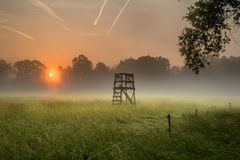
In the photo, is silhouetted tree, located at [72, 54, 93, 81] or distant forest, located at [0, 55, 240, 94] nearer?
distant forest, located at [0, 55, 240, 94]

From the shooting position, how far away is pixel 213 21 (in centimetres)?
2359

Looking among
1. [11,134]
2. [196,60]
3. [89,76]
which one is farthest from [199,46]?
[89,76]

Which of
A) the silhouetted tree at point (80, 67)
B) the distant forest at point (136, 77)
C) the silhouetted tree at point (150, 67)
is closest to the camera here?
the distant forest at point (136, 77)

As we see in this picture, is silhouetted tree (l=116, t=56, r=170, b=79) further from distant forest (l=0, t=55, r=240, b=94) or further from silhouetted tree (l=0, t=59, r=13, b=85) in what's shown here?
silhouetted tree (l=0, t=59, r=13, b=85)

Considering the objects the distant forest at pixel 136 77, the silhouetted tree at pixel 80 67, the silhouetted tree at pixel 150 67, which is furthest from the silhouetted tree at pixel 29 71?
the silhouetted tree at pixel 150 67

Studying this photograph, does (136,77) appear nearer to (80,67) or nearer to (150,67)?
(150,67)

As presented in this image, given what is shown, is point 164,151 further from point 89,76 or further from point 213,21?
point 89,76

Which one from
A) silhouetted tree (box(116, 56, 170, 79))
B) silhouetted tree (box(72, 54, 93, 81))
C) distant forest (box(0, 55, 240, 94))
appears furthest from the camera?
silhouetted tree (box(116, 56, 170, 79))

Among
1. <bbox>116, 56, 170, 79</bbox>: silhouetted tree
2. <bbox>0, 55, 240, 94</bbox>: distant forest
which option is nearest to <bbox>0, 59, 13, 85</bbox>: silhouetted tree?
<bbox>0, 55, 240, 94</bbox>: distant forest

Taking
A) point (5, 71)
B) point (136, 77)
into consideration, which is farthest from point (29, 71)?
point (136, 77)

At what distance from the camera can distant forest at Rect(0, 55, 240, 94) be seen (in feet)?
385

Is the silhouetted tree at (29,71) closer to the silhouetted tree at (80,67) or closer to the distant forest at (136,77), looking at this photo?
the distant forest at (136,77)

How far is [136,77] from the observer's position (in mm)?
140750

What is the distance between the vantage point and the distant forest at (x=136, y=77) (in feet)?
385
